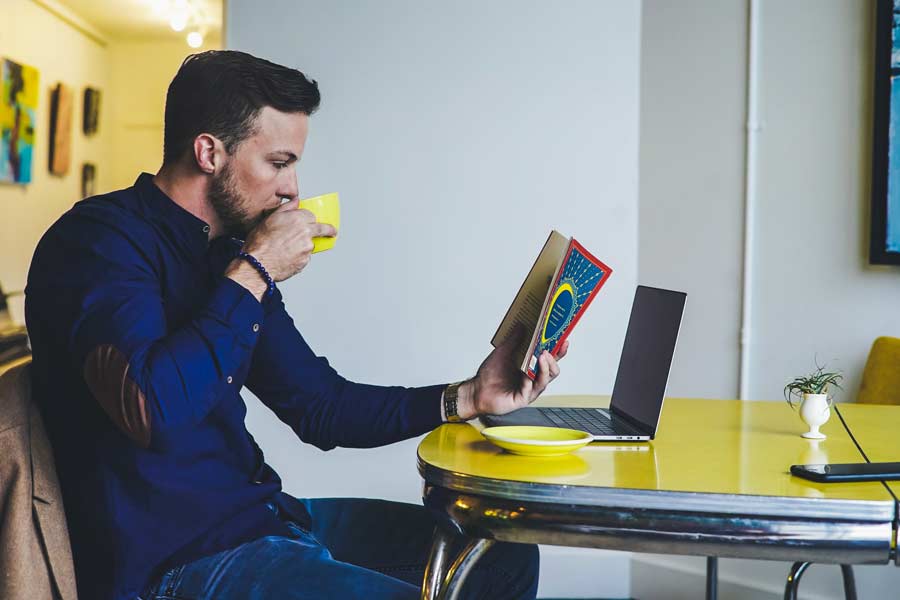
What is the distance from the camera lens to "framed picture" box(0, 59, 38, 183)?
16.9ft

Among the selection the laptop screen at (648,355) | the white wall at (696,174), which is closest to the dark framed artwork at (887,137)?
the white wall at (696,174)

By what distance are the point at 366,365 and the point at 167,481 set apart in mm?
1586

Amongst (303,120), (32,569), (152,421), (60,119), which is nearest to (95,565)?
(32,569)

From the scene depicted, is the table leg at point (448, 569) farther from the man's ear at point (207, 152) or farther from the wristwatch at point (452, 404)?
the man's ear at point (207, 152)

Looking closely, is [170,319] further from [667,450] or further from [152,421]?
[667,450]

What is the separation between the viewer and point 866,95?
2500mm

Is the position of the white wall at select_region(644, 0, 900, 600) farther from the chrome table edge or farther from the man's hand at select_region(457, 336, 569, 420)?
the chrome table edge

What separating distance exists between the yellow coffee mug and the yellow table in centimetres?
36

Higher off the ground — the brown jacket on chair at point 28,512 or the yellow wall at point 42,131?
the yellow wall at point 42,131

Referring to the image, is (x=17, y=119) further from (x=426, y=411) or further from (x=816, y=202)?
(x=426, y=411)

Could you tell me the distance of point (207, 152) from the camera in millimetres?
1454

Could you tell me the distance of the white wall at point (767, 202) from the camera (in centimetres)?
253

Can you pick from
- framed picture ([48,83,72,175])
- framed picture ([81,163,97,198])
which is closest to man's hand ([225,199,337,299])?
framed picture ([48,83,72,175])

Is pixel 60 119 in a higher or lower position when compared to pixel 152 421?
higher
